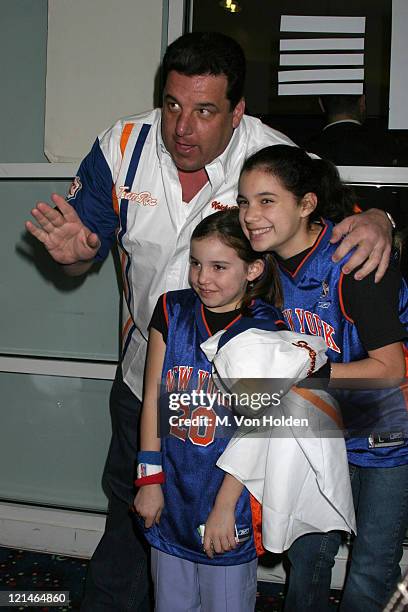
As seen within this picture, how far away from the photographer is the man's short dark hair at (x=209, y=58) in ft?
5.54

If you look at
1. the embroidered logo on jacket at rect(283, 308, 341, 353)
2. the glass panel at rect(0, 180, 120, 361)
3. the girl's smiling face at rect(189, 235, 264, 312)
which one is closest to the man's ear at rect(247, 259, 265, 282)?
the girl's smiling face at rect(189, 235, 264, 312)

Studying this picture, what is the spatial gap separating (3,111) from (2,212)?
38 cm

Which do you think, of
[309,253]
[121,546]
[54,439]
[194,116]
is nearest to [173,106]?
[194,116]

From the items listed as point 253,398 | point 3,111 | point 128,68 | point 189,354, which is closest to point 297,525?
point 253,398

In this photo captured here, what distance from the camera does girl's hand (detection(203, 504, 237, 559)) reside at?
1.47 m

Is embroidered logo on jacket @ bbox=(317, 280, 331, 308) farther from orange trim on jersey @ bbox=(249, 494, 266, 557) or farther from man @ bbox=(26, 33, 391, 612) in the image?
orange trim on jersey @ bbox=(249, 494, 266, 557)

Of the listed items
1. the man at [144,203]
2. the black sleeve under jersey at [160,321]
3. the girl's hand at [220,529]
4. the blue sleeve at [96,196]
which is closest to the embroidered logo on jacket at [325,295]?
the man at [144,203]

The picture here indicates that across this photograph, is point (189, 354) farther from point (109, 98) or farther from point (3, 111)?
point (3, 111)

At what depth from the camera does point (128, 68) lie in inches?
93.0

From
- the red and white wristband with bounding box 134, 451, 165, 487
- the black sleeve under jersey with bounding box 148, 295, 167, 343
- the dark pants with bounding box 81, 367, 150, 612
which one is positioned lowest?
the dark pants with bounding box 81, 367, 150, 612

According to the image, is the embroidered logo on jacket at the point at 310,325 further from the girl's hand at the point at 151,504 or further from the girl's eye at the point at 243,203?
the girl's hand at the point at 151,504

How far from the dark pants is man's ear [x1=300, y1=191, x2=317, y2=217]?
2.52 feet

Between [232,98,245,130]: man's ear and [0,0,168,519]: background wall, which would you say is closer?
[232,98,245,130]: man's ear

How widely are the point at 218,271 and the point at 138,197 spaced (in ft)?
1.31
